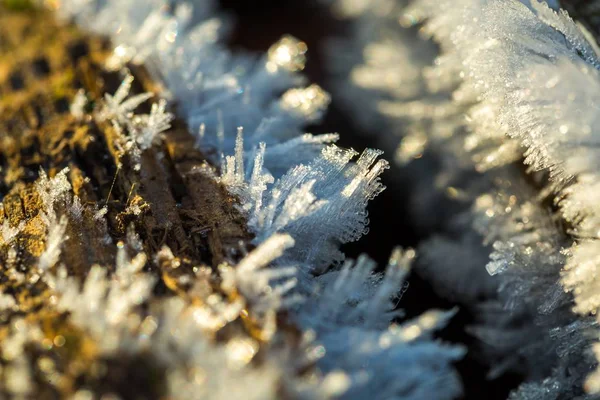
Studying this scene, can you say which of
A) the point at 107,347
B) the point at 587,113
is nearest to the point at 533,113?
Result: the point at 587,113

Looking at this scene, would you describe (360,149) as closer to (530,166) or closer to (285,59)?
(285,59)

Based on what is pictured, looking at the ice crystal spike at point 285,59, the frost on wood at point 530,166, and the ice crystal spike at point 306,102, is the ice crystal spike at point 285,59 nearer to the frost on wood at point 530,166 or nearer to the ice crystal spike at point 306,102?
the ice crystal spike at point 306,102

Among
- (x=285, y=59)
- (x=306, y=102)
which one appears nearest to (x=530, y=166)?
(x=306, y=102)

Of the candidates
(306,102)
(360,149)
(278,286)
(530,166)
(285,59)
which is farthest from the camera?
(360,149)

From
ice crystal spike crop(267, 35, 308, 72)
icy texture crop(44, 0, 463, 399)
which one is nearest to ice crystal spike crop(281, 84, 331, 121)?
icy texture crop(44, 0, 463, 399)

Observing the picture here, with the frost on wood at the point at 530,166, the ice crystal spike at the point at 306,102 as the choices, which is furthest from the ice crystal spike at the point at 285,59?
the frost on wood at the point at 530,166
